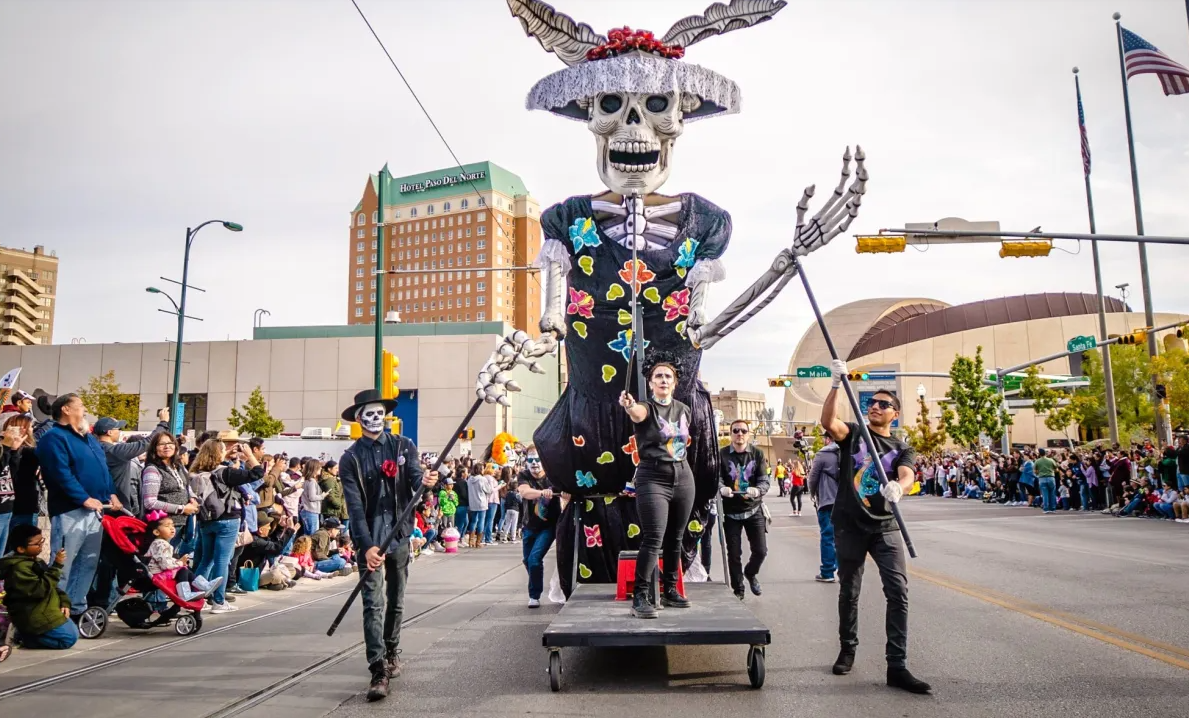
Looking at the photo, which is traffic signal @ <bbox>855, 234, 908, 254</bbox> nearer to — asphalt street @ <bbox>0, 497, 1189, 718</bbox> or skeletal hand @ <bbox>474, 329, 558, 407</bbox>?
asphalt street @ <bbox>0, 497, 1189, 718</bbox>

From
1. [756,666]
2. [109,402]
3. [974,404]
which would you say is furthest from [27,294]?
[756,666]

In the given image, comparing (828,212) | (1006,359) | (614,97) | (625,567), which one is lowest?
(625,567)

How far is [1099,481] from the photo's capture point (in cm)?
2378

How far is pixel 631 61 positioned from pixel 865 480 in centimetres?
382

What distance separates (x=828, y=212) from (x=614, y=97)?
2.34 m

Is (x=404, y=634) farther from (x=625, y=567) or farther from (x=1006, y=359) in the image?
(x=1006, y=359)

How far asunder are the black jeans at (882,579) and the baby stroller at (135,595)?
5451 millimetres

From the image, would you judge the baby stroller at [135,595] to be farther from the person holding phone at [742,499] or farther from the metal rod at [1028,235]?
the metal rod at [1028,235]

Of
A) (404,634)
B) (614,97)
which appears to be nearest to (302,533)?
(404,634)

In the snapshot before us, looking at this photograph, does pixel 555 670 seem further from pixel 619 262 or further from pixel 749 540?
pixel 749 540

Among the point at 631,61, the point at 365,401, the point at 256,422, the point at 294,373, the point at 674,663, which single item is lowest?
the point at 674,663

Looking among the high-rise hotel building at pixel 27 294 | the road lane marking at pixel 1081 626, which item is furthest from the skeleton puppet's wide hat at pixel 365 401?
the high-rise hotel building at pixel 27 294

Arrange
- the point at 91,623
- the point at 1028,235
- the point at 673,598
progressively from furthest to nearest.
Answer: the point at 1028,235
the point at 91,623
the point at 673,598

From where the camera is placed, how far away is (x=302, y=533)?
12234 mm
